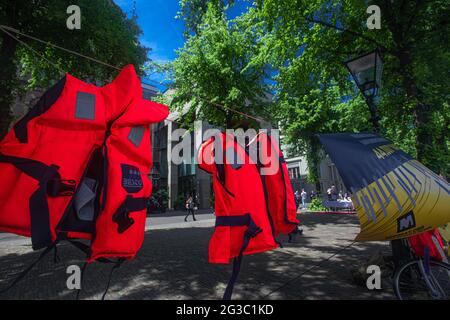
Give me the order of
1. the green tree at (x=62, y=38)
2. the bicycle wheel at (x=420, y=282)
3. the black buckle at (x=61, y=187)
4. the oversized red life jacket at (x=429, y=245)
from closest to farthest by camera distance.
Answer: the black buckle at (x=61, y=187) → the bicycle wheel at (x=420, y=282) → the oversized red life jacket at (x=429, y=245) → the green tree at (x=62, y=38)

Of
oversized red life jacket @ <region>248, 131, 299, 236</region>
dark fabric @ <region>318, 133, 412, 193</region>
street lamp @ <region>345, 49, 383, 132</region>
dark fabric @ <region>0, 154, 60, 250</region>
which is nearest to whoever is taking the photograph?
dark fabric @ <region>0, 154, 60, 250</region>

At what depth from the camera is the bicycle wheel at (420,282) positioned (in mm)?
3717

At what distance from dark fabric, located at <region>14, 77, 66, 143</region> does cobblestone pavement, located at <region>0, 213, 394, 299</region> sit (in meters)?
3.12

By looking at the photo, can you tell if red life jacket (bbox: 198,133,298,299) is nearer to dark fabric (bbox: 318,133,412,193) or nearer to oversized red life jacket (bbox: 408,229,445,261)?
dark fabric (bbox: 318,133,412,193)

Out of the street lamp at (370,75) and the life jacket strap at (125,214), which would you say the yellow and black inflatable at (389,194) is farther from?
the street lamp at (370,75)

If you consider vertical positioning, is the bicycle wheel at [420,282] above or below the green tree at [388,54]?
below

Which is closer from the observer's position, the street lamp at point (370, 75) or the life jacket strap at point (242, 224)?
the life jacket strap at point (242, 224)

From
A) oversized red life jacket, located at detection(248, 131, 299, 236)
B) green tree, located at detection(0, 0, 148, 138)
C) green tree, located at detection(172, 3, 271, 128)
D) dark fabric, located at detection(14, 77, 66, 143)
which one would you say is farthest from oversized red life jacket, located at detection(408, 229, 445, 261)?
green tree, located at detection(172, 3, 271, 128)

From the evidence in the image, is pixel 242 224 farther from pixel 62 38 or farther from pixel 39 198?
pixel 62 38

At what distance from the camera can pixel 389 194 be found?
262 centimetres

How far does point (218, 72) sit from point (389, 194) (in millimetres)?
12929

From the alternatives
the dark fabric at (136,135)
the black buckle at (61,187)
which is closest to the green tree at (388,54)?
the dark fabric at (136,135)

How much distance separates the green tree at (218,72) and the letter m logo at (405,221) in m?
11.3

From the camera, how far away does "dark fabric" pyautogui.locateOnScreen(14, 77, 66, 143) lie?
2.13 m
